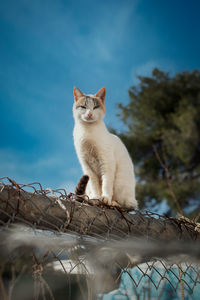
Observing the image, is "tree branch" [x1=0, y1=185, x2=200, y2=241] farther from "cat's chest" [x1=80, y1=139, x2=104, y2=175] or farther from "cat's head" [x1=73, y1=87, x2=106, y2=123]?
"cat's head" [x1=73, y1=87, x2=106, y2=123]

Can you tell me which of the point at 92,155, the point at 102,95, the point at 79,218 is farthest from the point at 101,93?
the point at 79,218

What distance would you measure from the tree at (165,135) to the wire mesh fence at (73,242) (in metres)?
3.51

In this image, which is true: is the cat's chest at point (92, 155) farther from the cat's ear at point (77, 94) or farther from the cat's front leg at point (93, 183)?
the cat's ear at point (77, 94)

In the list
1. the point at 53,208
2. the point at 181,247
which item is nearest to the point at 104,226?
the point at 53,208

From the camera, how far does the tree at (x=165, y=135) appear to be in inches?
175

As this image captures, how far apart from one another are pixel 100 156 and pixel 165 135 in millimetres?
3890

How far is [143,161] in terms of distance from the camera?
5184 millimetres

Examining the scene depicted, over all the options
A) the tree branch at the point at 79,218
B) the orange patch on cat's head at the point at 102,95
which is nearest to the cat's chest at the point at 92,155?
the orange patch on cat's head at the point at 102,95

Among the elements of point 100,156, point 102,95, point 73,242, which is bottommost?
point 73,242

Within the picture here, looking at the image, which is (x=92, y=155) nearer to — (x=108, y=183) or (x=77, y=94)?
(x=108, y=183)

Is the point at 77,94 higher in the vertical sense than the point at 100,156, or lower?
higher

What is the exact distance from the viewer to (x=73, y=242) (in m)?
0.38

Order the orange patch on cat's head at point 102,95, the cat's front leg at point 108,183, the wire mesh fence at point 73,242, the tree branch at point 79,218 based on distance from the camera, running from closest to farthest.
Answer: the wire mesh fence at point 73,242, the tree branch at point 79,218, the cat's front leg at point 108,183, the orange patch on cat's head at point 102,95

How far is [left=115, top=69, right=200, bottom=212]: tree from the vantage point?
445cm
